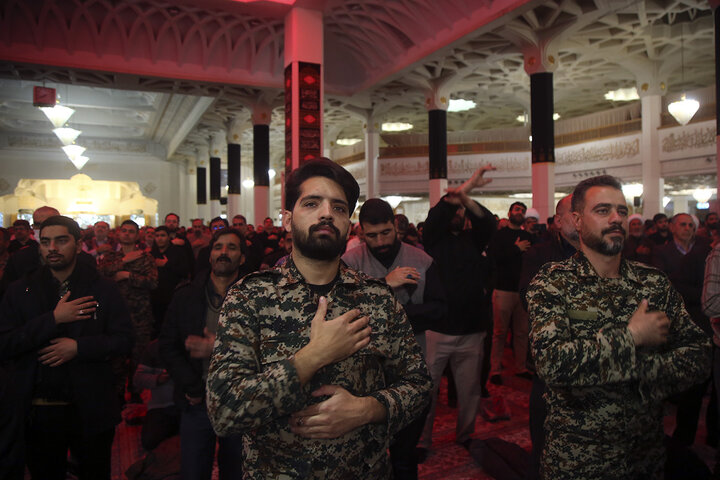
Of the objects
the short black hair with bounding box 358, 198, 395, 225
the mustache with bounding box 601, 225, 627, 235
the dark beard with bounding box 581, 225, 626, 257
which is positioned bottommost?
the dark beard with bounding box 581, 225, 626, 257

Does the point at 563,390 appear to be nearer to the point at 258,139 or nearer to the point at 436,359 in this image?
the point at 436,359

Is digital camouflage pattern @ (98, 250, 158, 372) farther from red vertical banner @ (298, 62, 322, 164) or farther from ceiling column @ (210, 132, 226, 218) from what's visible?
ceiling column @ (210, 132, 226, 218)

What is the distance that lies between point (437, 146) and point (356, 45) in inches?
141

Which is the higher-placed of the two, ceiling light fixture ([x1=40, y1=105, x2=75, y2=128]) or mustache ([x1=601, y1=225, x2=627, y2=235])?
ceiling light fixture ([x1=40, y1=105, x2=75, y2=128])

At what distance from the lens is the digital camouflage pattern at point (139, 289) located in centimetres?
436

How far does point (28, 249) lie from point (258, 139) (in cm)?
1171

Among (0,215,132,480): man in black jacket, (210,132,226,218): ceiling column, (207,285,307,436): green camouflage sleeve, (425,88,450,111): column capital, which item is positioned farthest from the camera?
(210,132,226,218): ceiling column

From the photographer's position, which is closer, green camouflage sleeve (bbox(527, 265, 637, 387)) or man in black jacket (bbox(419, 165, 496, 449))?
green camouflage sleeve (bbox(527, 265, 637, 387))

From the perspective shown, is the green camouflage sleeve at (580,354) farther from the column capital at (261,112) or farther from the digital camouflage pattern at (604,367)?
the column capital at (261,112)

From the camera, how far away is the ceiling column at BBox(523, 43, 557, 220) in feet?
34.7

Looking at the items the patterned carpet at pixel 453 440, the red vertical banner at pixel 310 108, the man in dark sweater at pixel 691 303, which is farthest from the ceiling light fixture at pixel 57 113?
the man in dark sweater at pixel 691 303

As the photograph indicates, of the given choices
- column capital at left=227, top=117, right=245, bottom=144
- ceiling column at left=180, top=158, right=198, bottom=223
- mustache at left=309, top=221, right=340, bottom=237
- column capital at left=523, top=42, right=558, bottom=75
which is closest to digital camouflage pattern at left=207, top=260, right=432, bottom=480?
mustache at left=309, top=221, right=340, bottom=237

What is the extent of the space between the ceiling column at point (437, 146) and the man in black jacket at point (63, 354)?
38.0 feet

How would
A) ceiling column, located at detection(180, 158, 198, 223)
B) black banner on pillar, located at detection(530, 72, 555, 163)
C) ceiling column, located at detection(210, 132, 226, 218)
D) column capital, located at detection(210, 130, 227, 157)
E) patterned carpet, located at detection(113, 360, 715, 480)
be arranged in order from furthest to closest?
1. ceiling column, located at detection(180, 158, 198, 223)
2. ceiling column, located at detection(210, 132, 226, 218)
3. column capital, located at detection(210, 130, 227, 157)
4. black banner on pillar, located at detection(530, 72, 555, 163)
5. patterned carpet, located at detection(113, 360, 715, 480)
